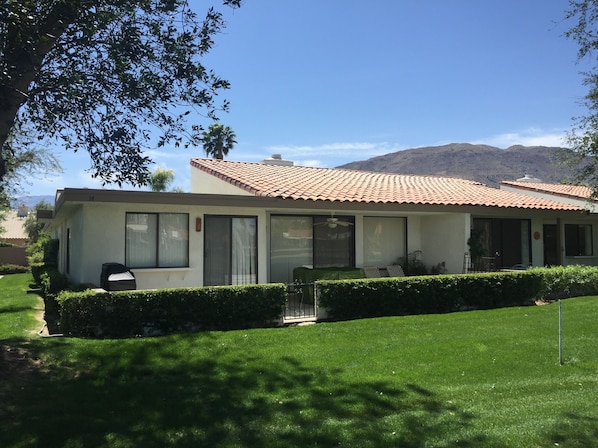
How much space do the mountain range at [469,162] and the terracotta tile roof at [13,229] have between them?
7206 centimetres

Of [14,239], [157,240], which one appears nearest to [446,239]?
[157,240]

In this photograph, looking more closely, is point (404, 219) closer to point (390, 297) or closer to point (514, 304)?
point (514, 304)

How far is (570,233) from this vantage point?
878 inches

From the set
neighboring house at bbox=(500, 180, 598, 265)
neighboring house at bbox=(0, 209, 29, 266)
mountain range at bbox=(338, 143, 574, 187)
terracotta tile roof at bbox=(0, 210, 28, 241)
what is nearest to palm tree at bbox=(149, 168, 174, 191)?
neighboring house at bbox=(0, 209, 29, 266)

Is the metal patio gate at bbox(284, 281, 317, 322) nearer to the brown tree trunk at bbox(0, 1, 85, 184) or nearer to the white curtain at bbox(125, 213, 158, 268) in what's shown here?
the white curtain at bbox(125, 213, 158, 268)

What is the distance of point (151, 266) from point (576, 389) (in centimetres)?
953

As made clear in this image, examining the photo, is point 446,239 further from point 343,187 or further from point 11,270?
point 11,270

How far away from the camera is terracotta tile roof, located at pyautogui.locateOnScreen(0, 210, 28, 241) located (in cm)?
5307

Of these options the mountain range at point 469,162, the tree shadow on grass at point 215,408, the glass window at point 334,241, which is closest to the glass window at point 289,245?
the glass window at point 334,241

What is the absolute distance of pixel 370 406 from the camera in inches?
235

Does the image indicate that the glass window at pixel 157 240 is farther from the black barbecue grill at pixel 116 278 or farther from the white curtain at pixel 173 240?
the black barbecue grill at pixel 116 278

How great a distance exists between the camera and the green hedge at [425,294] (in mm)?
11461

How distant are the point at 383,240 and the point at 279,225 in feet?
13.1

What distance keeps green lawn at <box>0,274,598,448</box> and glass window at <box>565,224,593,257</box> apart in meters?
13.6
